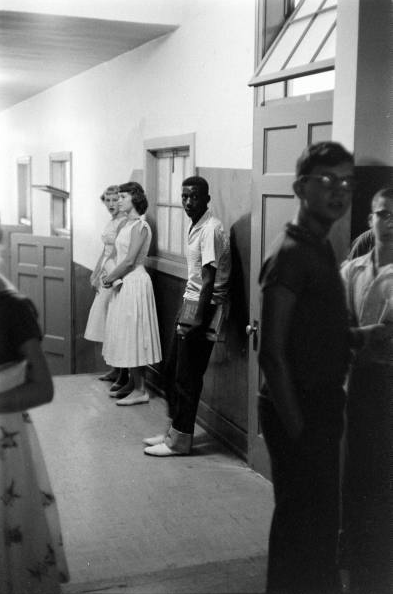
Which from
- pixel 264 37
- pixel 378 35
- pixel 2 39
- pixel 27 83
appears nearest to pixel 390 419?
pixel 378 35

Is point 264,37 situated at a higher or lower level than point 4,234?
higher

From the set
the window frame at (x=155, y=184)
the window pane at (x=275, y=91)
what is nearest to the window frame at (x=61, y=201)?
the window pane at (x=275, y=91)

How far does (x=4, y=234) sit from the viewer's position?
1670 millimetres

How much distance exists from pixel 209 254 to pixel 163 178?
104cm

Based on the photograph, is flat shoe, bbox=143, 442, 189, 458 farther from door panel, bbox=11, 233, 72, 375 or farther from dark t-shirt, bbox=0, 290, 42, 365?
dark t-shirt, bbox=0, 290, 42, 365

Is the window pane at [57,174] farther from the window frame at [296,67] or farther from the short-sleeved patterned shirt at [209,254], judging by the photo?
the short-sleeved patterned shirt at [209,254]

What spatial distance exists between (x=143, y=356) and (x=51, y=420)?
48 cm

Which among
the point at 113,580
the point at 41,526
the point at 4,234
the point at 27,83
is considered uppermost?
the point at 27,83

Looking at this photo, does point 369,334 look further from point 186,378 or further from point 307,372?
point 186,378

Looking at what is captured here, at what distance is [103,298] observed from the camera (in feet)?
6.29

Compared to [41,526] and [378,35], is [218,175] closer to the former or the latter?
[378,35]

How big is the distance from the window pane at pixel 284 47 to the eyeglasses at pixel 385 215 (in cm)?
49

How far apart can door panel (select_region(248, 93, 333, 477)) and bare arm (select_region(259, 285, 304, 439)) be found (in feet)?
0.40

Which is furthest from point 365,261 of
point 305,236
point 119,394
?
point 119,394
